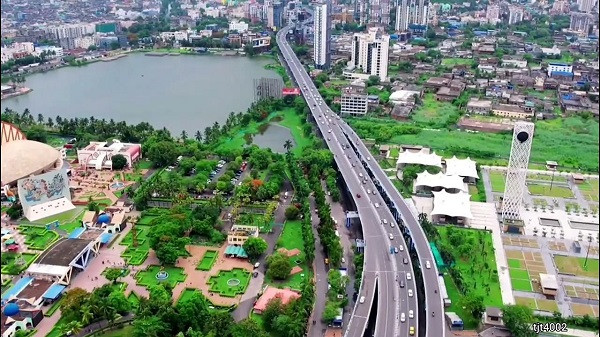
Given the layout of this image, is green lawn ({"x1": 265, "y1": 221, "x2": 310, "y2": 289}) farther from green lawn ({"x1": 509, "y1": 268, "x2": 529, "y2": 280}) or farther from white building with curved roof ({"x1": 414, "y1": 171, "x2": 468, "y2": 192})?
green lawn ({"x1": 509, "y1": 268, "x2": 529, "y2": 280})

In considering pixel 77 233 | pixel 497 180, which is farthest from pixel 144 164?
pixel 497 180

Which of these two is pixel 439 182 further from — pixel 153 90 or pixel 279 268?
pixel 153 90

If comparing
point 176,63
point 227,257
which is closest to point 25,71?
point 176,63

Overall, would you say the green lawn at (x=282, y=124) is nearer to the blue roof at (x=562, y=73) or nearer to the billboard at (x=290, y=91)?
the billboard at (x=290, y=91)

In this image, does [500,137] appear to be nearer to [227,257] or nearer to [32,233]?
[227,257]

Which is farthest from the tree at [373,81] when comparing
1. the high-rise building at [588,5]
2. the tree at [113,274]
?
the tree at [113,274]

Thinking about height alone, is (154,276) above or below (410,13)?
below

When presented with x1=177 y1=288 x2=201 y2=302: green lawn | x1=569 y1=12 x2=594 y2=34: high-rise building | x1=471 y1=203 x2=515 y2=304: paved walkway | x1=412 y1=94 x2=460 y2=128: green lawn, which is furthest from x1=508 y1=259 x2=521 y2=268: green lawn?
x1=412 y1=94 x2=460 y2=128: green lawn
